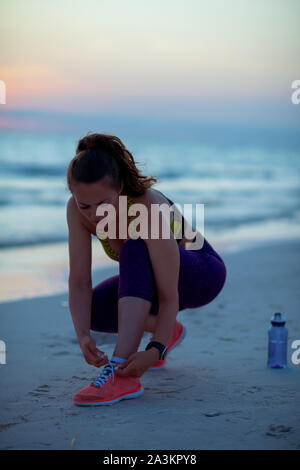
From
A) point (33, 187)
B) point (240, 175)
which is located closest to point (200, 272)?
point (33, 187)

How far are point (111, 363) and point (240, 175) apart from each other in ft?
73.4

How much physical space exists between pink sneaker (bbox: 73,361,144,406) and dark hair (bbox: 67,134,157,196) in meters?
0.81

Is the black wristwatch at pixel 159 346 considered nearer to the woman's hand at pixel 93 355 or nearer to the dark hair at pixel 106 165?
the woman's hand at pixel 93 355

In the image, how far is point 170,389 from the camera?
276 centimetres

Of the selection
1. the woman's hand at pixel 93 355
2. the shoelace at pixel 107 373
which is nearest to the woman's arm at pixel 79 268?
the woman's hand at pixel 93 355

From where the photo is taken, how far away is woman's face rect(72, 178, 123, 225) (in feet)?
8.16

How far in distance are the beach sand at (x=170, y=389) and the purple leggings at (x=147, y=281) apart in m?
0.36

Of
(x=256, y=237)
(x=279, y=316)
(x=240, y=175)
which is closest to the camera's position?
(x=279, y=316)

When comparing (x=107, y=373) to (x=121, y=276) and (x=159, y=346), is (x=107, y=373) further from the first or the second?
(x=121, y=276)

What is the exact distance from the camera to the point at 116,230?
2.74 metres

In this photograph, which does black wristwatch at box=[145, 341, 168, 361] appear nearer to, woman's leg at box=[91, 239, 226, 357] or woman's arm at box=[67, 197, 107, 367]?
woman's leg at box=[91, 239, 226, 357]

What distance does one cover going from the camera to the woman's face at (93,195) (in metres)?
2.49
